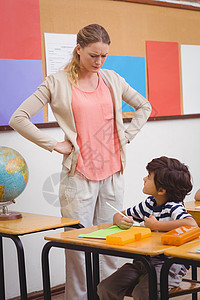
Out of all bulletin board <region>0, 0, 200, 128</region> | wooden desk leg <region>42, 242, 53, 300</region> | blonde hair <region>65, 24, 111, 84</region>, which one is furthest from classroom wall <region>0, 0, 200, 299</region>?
wooden desk leg <region>42, 242, 53, 300</region>

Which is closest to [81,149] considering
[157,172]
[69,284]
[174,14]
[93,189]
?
[93,189]

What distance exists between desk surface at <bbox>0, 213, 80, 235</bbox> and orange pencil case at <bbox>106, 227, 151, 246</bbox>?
486mm

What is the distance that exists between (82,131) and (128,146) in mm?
1562

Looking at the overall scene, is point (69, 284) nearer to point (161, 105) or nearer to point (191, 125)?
point (161, 105)

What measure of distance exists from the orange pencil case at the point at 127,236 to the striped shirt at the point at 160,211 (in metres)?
0.18

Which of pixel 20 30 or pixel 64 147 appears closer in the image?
pixel 64 147

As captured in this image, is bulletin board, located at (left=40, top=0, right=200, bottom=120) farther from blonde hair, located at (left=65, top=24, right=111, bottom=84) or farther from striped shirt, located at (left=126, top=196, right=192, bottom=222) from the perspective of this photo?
striped shirt, located at (left=126, top=196, right=192, bottom=222)

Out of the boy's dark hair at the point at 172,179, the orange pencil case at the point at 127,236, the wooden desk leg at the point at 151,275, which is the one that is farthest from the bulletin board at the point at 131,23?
the wooden desk leg at the point at 151,275

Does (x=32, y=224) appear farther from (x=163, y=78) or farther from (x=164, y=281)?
(x=163, y=78)

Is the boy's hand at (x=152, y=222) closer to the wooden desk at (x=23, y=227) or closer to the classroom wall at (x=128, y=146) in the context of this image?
the wooden desk at (x=23, y=227)

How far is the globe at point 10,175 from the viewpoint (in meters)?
2.87

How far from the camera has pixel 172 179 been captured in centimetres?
252

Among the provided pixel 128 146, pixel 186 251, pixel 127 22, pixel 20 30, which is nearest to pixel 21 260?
pixel 186 251

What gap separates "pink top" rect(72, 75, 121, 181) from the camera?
9.44ft
